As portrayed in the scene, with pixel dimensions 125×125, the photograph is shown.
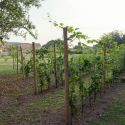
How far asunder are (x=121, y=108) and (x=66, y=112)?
2896mm

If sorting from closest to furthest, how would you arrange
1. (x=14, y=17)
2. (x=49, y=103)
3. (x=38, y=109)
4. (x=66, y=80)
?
(x=66, y=80) < (x=38, y=109) < (x=49, y=103) < (x=14, y=17)

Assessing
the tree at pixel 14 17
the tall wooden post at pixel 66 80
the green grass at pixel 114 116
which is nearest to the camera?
the tall wooden post at pixel 66 80

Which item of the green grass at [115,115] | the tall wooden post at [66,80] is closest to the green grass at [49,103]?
the green grass at [115,115]

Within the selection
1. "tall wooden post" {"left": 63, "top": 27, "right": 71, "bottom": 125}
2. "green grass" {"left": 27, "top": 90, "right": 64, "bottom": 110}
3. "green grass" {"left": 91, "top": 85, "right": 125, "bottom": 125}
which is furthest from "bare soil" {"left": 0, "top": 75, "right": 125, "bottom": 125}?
"tall wooden post" {"left": 63, "top": 27, "right": 71, "bottom": 125}

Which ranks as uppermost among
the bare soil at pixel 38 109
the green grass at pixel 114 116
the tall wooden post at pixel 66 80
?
the tall wooden post at pixel 66 80

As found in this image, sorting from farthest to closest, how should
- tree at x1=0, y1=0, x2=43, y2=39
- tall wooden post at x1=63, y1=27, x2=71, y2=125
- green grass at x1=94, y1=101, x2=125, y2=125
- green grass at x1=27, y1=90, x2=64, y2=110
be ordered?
tree at x1=0, y1=0, x2=43, y2=39, green grass at x1=27, y1=90, x2=64, y2=110, green grass at x1=94, y1=101, x2=125, y2=125, tall wooden post at x1=63, y1=27, x2=71, y2=125

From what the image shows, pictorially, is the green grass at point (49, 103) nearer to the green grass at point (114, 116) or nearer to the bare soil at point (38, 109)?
the bare soil at point (38, 109)

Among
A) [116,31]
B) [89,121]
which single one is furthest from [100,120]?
[116,31]

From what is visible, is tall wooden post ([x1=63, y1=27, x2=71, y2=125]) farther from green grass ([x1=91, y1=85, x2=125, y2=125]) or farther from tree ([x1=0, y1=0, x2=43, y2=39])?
tree ([x1=0, y1=0, x2=43, y2=39])

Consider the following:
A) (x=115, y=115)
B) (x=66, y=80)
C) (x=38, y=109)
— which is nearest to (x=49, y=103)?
(x=38, y=109)

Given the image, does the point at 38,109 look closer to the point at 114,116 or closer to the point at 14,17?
the point at 114,116

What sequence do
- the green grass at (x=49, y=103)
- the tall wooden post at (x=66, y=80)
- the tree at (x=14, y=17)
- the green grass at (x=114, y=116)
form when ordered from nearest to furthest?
the tall wooden post at (x=66, y=80)
the green grass at (x=114, y=116)
the green grass at (x=49, y=103)
the tree at (x=14, y=17)

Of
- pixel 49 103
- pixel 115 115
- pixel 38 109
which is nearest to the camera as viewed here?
pixel 115 115

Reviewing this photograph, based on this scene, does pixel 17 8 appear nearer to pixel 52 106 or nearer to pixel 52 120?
pixel 52 106
